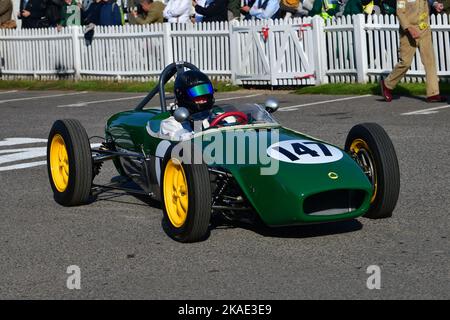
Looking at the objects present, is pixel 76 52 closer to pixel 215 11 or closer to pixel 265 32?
pixel 215 11

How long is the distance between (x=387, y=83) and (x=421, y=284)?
10.4 meters

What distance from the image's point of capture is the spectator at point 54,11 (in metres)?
26.0

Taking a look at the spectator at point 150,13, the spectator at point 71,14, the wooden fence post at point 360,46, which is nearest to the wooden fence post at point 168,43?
the spectator at point 150,13

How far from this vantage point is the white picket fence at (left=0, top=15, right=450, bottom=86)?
18453 mm

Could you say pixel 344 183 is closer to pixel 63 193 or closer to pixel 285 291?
pixel 285 291

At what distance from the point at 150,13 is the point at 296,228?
1502 cm

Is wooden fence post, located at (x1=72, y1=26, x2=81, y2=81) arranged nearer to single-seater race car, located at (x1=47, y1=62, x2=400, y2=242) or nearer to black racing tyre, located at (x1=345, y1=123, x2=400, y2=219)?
single-seater race car, located at (x1=47, y1=62, x2=400, y2=242)

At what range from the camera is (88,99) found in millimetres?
20750

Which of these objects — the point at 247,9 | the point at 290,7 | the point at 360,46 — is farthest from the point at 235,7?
the point at 360,46

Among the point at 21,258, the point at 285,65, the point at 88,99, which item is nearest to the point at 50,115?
the point at 88,99

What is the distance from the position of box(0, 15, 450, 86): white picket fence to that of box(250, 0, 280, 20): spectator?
738 mm

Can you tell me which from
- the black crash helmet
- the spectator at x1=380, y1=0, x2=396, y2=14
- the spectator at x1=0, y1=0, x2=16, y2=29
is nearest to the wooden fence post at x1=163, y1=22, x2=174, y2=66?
the spectator at x1=380, y1=0, x2=396, y2=14

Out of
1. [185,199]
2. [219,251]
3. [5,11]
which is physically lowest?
[219,251]

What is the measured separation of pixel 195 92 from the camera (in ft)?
29.8
